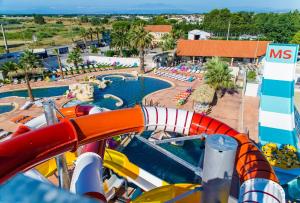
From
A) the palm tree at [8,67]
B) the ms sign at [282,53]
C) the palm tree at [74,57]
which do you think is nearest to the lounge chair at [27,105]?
the palm tree at [8,67]

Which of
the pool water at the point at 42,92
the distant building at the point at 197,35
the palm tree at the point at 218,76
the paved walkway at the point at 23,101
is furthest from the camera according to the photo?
the distant building at the point at 197,35

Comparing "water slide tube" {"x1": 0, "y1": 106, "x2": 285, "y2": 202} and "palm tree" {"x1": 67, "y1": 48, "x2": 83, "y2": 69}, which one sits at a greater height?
"water slide tube" {"x1": 0, "y1": 106, "x2": 285, "y2": 202}

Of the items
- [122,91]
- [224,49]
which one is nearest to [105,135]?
[122,91]

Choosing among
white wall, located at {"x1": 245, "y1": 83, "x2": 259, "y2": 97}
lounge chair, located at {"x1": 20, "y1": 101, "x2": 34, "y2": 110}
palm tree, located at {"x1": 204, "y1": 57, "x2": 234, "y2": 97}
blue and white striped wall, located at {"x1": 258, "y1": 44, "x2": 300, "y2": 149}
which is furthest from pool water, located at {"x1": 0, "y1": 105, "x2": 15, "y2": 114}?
white wall, located at {"x1": 245, "y1": 83, "x2": 259, "y2": 97}

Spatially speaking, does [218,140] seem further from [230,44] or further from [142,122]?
[230,44]

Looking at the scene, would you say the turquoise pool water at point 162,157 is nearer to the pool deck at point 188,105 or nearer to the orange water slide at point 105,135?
the pool deck at point 188,105

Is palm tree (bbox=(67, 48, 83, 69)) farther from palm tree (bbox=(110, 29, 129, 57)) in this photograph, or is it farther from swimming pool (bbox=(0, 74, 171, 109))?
palm tree (bbox=(110, 29, 129, 57))
